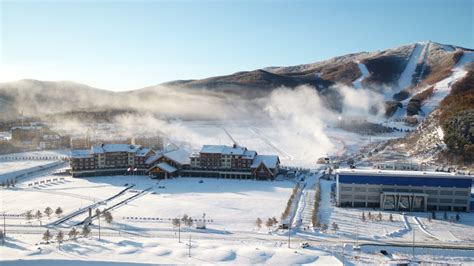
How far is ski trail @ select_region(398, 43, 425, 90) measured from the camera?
118 m

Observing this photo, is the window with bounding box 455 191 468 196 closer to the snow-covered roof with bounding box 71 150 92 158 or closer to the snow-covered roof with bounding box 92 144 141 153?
A: the snow-covered roof with bounding box 92 144 141 153

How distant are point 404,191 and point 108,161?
2338cm

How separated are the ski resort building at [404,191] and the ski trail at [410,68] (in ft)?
310

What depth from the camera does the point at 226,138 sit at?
6041 centimetres

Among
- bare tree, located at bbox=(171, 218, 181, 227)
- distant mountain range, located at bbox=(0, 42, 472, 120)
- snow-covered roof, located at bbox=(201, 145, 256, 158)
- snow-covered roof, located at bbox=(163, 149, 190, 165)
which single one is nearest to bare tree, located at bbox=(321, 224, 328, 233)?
bare tree, located at bbox=(171, 218, 181, 227)

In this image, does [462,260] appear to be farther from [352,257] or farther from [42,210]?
[42,210]

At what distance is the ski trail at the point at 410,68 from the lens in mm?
118412

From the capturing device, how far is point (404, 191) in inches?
1044

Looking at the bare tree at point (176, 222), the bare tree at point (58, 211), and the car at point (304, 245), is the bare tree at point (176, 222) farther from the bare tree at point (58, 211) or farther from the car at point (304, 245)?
the bare tree at point (58, 211)

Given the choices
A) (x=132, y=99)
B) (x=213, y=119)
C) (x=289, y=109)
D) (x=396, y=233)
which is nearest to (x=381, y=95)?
(x=289, y=109)

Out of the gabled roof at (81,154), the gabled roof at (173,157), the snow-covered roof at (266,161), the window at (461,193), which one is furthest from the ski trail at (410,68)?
the gabled roof at (81,154)

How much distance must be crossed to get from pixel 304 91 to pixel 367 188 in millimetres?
89717

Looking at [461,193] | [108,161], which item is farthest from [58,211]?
[461,193]

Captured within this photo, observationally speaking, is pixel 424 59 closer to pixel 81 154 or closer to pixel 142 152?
pixel 142 152
